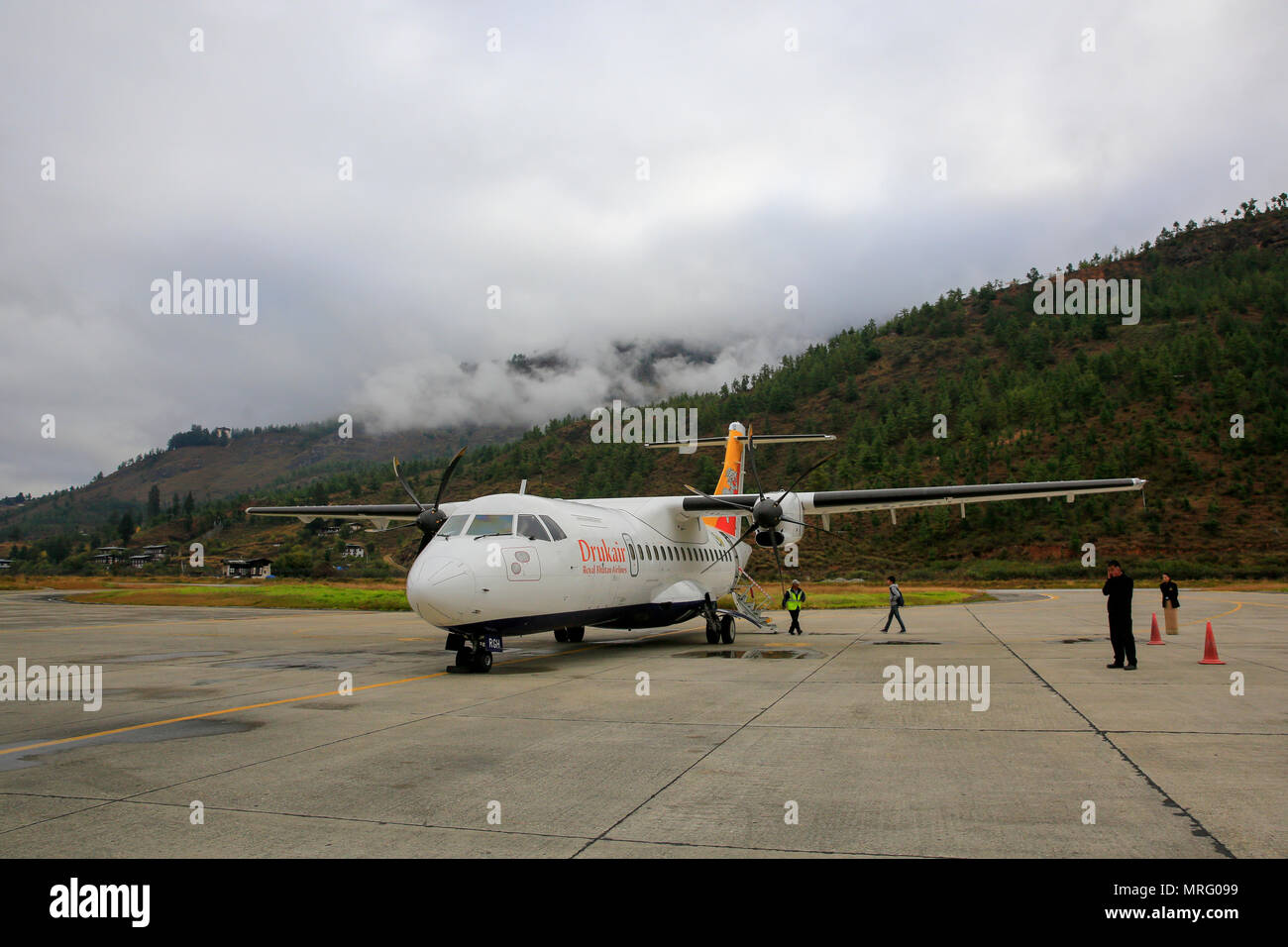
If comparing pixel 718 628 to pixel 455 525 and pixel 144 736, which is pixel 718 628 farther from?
pixel 144 736

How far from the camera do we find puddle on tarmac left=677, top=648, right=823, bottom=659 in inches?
702

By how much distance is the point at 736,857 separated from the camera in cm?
474

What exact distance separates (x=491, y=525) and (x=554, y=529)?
1471mm

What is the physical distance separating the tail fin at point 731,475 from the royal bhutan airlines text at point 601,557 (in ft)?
27.9

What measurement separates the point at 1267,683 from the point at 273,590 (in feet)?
147

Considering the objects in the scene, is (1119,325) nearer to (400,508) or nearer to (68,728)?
(400,508)

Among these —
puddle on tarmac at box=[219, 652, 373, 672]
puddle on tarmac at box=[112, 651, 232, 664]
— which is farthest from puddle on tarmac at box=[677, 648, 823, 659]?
puddle on tarmac at box=[112, 651, 232, 664]

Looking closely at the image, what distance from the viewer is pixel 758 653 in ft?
60.7

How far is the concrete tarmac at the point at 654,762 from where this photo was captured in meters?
5.16

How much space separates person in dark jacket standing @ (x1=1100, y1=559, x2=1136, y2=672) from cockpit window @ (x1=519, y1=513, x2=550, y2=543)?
31.9ft

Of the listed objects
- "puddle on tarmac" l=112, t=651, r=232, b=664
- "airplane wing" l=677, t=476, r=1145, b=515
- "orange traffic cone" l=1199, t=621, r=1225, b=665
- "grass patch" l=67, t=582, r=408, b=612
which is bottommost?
"grass patch" l=67, t=582, r=408, b=612
